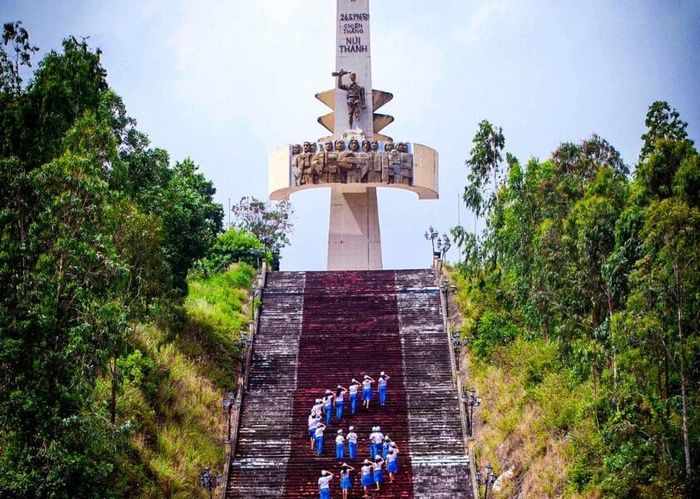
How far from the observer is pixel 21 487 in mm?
25438

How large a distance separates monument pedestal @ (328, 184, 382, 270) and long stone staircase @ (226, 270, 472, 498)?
6.13m

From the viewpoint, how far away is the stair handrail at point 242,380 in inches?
1316

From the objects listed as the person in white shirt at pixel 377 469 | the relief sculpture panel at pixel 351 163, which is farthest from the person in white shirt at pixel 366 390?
the relief sculpture panel at pixel 351 163

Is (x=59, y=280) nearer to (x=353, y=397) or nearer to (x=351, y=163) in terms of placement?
(x=353, y=397)

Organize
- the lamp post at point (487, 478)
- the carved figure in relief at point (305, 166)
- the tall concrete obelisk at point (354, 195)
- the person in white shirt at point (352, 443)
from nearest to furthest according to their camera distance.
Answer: the lamp post at point (487, 478)
the person in white shirt at point (352, 443)
the carved figure in relief at point (305, 166)
the tall concrete obelisk at point (354, 195)

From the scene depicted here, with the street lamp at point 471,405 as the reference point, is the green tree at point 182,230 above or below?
above

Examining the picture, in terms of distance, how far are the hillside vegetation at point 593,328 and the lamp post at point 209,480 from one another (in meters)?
6.66

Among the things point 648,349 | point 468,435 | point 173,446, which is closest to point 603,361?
point 648,349

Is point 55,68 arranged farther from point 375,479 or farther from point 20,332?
point 375,479

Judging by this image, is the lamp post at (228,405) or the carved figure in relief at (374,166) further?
the carved figure in relief at (374,166)

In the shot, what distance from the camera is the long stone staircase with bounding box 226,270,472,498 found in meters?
32.8

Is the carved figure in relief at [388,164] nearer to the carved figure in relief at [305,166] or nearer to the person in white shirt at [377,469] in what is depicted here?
the carved figure in relief at [305,166]

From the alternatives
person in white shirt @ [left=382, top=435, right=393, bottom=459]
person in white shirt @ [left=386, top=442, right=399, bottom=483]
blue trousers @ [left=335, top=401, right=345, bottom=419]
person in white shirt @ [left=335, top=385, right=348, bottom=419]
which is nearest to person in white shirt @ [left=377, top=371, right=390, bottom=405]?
person in white shirt @ [left=335, top=385, right=348, bottom=419]

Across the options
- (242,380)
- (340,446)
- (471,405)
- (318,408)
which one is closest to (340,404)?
(318,408)
